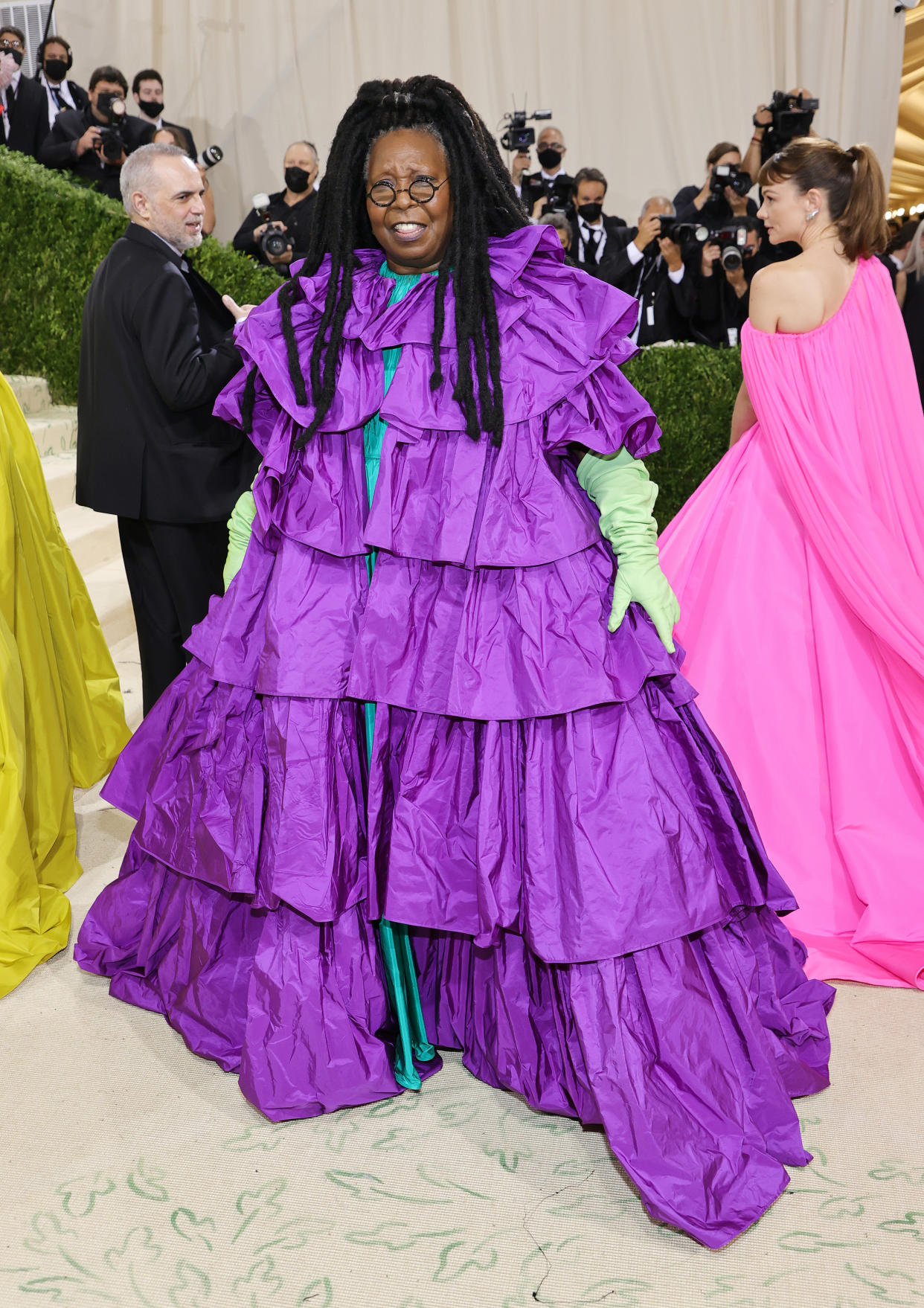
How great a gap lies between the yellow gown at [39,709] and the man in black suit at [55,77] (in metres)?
4.77

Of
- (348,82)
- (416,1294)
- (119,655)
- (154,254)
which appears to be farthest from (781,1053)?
(348,82)

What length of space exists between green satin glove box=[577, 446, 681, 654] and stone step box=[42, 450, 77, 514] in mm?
3443

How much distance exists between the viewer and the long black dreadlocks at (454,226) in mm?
1756

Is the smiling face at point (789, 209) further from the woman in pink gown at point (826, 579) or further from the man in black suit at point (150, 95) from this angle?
the man in black suit at point (150, 95)

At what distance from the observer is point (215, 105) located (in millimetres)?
8812

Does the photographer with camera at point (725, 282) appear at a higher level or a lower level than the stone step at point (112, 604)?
higher

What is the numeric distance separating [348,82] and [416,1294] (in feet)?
29.3

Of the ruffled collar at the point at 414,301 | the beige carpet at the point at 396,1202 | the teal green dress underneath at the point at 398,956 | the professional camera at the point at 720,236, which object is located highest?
the professional camera at the point at 720,236

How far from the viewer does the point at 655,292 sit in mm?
5930

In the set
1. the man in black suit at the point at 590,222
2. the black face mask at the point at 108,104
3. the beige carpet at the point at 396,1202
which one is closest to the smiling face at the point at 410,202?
the beige carpet at the point at 396,1202

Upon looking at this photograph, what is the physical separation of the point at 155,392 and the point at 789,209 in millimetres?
1490

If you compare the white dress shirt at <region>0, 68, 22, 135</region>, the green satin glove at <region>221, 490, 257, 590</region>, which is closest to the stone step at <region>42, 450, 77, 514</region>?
the white dress shirt at <region>0, 68, 22, 135</region>

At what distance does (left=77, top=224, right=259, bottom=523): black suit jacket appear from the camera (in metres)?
2.71

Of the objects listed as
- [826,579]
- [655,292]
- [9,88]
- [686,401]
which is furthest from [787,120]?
[826,579]
